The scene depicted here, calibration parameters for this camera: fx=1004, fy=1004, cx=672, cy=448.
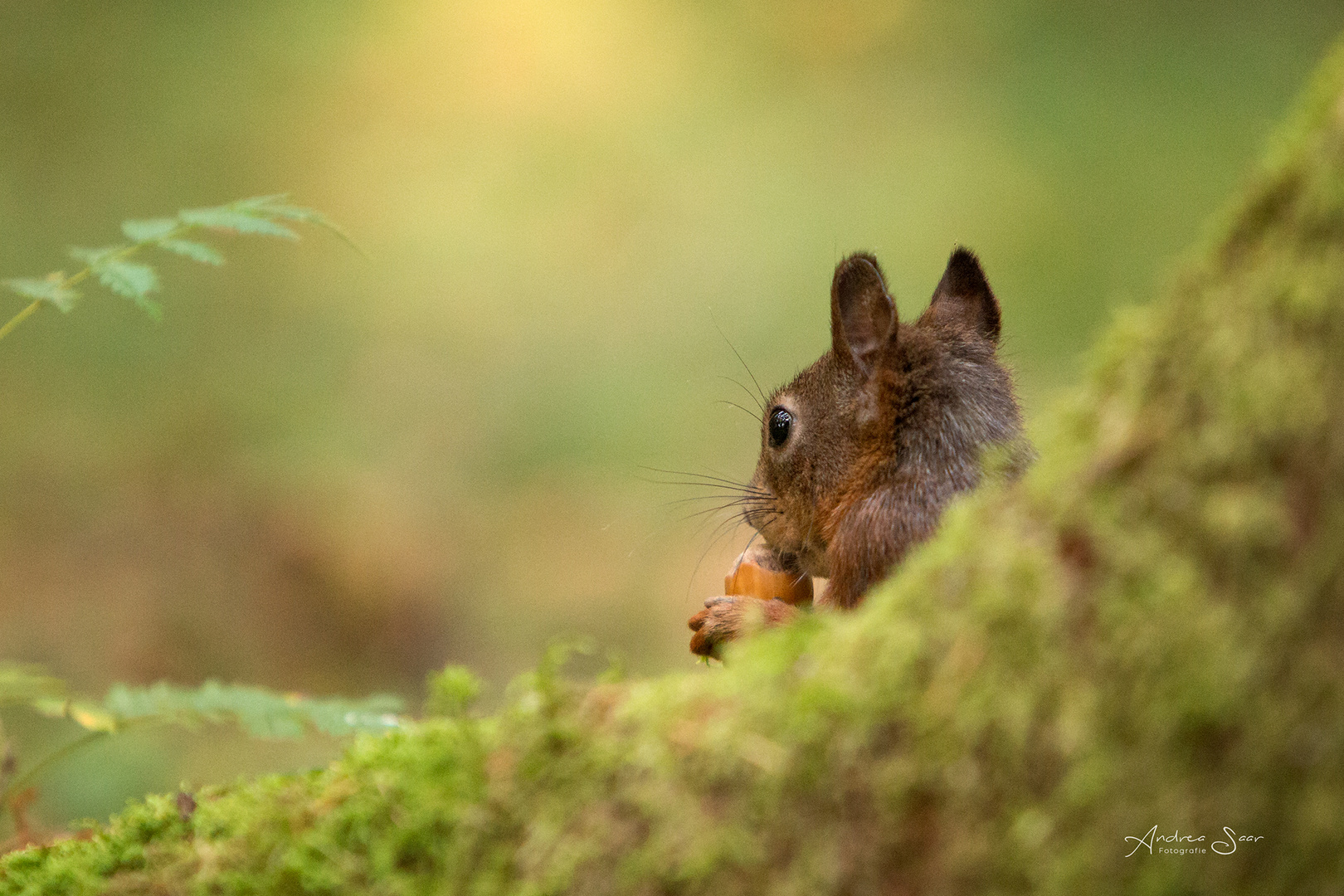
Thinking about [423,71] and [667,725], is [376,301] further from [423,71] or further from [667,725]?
[667,725]

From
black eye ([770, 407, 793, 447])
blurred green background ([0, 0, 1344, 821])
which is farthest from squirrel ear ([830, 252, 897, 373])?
blurred green background ([0, 0, 1344, 821])

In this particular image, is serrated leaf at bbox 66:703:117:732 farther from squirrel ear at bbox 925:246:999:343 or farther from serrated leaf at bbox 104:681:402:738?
squirrel ear at bbox 925:246:999:343

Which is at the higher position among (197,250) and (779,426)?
(779,426)

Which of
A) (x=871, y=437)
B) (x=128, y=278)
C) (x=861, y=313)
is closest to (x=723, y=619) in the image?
(x=871, y=437)

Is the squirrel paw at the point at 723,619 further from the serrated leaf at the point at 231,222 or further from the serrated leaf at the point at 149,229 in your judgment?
the serrated leaf at the point at 149,229

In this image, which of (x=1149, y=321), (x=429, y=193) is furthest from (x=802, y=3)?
(x=1149, y=321)

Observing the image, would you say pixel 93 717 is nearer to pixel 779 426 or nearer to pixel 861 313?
pixel 779 426
